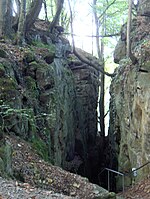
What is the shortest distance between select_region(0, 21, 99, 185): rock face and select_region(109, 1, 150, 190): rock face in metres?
3.00

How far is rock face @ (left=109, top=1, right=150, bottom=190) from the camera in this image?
12695mm

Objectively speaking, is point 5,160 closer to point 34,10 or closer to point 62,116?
point 34,10

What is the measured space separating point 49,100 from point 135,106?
12.8 feet

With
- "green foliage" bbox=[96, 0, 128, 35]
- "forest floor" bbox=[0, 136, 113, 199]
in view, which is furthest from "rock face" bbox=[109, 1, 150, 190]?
"green foliage" bbox=[96, 0, 128, 35]

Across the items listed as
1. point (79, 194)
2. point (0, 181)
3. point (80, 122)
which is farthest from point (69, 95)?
point (0, 181)

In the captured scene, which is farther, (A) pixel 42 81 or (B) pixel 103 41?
(B) pixel 103 41

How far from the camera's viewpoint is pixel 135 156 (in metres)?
14.0

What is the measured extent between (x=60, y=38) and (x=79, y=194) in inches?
581

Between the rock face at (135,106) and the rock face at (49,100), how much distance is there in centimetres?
300

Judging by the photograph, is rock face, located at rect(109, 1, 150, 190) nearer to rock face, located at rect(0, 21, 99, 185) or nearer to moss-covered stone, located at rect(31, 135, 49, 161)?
rock face, located at rect(0, 21, 99, 185)

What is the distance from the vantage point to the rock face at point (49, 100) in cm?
941

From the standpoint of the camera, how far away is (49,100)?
12.7 m

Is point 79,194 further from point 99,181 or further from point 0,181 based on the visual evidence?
point 99,181

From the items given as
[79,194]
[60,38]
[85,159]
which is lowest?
[85,159]
